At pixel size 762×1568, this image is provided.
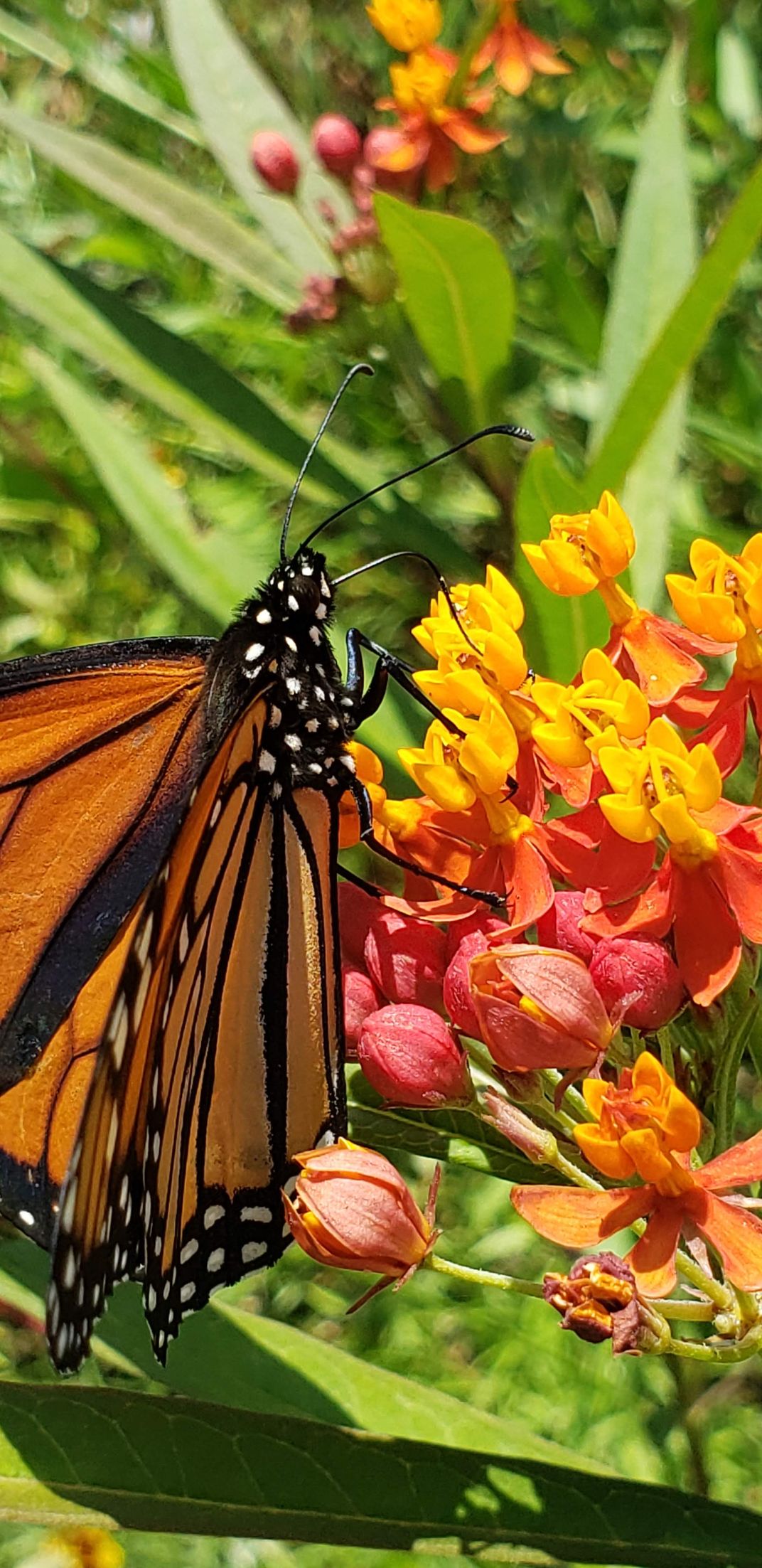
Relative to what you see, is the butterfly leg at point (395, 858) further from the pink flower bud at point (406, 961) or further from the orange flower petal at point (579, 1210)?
the orange flower petal at point (579, 1210)

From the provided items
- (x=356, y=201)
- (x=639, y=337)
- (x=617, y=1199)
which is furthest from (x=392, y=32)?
(x=617, y=1199)

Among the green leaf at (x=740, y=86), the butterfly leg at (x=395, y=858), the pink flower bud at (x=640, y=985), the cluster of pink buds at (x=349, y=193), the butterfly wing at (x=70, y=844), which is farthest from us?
the green leaf at (x=740, y=86)

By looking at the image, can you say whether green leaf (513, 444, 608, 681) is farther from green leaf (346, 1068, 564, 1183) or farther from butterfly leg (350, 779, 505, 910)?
green leaf (346, 1068, 564, 1183)

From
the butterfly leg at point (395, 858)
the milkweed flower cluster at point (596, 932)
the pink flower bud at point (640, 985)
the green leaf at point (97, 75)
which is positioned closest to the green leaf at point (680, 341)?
the milkweed flower cluster at point (596, 932)

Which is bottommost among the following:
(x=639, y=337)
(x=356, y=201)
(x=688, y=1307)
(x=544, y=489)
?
(x=688, y=1307)

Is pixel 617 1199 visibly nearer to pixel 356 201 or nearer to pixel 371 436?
pixel 356 201

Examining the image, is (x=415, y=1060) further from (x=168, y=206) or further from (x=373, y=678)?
(x=168, y=206)
